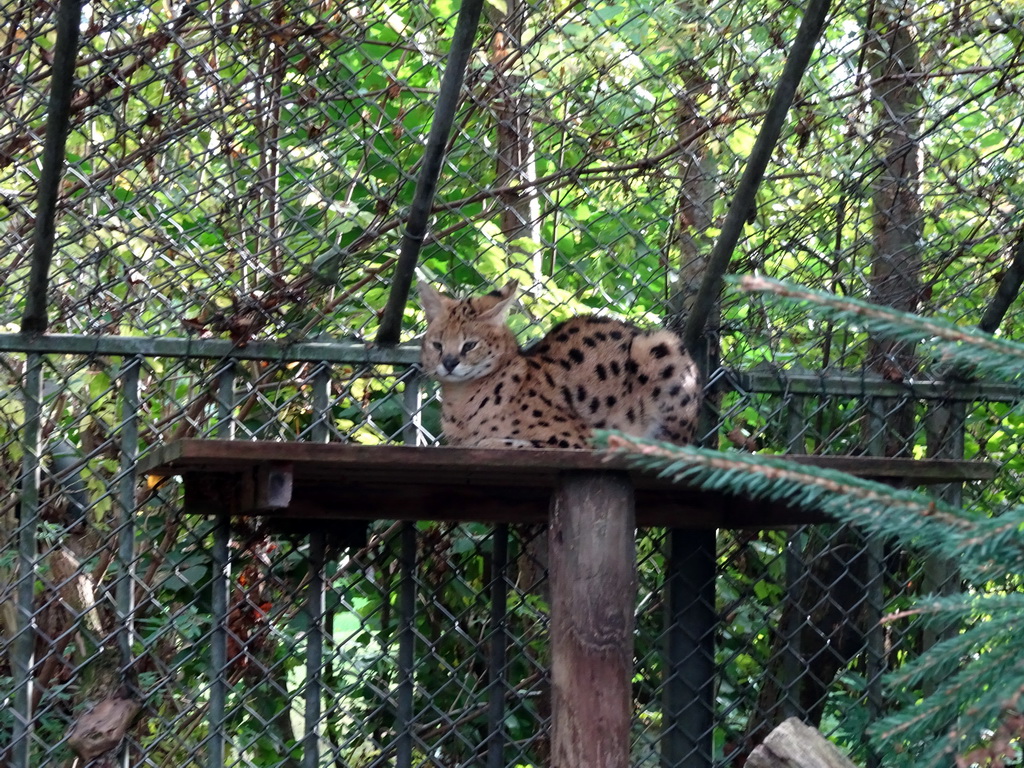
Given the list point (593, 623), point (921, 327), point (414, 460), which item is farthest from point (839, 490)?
point (593, 623)

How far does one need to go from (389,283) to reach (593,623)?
5.88 ft

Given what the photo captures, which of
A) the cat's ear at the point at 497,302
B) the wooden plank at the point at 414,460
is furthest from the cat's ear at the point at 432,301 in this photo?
the wooden plank at the point at 414,460

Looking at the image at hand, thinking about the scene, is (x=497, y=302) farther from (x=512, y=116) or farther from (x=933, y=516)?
(x=933, y=516)

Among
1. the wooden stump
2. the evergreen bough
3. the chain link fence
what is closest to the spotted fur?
the chain link fence

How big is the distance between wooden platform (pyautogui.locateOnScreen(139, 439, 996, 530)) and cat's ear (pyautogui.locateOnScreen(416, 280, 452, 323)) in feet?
2.37

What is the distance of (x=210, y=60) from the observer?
3852 millimetres

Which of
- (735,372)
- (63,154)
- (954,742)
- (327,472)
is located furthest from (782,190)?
(954,742)

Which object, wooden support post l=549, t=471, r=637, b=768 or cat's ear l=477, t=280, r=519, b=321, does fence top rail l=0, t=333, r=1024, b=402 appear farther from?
Result: wooden support post l=549, t=471, r=637, b=768

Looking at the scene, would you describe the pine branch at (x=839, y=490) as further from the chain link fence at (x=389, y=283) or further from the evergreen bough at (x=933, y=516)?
the chain link fence at (x=389, y=283)

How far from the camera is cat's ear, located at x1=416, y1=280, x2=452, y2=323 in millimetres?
3926

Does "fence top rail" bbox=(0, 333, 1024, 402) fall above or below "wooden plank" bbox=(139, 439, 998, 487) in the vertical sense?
above

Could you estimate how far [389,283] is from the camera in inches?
170

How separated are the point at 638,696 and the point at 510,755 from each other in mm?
655

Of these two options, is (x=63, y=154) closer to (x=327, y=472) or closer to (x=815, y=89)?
(x=327, y=472)
